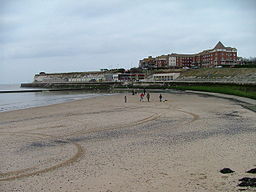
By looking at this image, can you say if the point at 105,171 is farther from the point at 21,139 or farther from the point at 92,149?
the point at 21,139

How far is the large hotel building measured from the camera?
11806 centimetres

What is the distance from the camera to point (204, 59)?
13225cm

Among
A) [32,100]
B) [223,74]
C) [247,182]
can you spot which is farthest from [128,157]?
[223,74]

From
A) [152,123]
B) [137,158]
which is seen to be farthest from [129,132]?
[137,158]

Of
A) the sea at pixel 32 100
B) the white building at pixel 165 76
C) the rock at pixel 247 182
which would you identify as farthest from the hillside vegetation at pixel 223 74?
the rock at pixel 247 182

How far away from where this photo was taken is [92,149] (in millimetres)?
11570

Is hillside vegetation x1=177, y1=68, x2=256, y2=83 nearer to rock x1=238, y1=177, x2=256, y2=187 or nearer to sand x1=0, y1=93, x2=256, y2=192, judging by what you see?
sand x1=0, y1=93, x2=256, y2=192

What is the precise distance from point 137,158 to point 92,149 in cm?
256

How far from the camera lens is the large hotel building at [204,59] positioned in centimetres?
11806

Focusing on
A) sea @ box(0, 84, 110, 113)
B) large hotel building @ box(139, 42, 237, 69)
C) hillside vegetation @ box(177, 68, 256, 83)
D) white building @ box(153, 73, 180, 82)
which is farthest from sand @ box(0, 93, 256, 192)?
large hotel building @ box(139, 42, 237, 69)

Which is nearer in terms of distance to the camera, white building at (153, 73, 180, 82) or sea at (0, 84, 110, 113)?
sea at (0, 84, 110, 113)

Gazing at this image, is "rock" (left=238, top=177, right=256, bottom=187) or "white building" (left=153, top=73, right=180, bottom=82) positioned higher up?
"white building" (left=153, top=73, right=180, bottom=82)

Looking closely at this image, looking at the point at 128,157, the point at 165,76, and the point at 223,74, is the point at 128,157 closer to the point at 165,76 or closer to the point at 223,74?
the point at 223,74

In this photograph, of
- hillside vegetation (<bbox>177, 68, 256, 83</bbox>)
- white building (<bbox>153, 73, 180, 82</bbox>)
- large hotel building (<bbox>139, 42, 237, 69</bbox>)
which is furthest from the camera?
large hotel building (<bbox>139, 42, 237, 69</bbox>)
